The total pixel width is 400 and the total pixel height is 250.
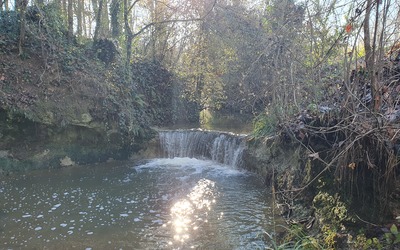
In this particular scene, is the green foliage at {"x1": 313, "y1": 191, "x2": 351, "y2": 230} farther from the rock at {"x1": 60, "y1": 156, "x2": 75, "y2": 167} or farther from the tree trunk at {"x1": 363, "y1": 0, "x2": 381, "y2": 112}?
the rock at {"x1": 60, "y1": 156, "x2": 75, "y2": 167}

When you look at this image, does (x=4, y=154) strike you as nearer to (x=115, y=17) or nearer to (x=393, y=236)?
(x=115, y=17)

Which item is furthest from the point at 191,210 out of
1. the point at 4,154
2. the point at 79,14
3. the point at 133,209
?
the point at 79,14

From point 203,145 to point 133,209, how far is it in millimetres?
5187

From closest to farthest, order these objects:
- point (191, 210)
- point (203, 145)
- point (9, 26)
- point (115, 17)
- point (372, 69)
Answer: point (372, 69)
point (191, 210)
point (9, 26)
point (203, 145)
point (115, 17)

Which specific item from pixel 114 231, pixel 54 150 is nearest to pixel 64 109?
pixel 54 150

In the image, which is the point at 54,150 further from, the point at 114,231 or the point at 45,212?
the point at 114,231

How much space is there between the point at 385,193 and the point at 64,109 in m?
8.68

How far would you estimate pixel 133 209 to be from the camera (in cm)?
622

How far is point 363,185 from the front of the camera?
3695 mm

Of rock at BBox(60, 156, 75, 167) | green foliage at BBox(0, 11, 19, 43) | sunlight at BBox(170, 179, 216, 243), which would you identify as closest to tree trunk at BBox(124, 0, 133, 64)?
green foliage at BBox(0, 11, 19, 43)

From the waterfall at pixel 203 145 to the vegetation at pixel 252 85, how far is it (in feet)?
3.37

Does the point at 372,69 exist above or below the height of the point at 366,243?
above

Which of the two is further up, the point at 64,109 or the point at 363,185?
the point at 64,109

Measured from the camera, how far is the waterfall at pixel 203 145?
33.4ft
